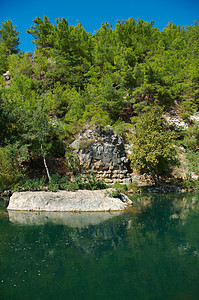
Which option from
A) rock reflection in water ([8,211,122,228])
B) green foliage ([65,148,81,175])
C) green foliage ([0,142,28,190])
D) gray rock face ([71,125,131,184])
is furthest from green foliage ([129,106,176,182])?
green foliage ([0,142,28,190])

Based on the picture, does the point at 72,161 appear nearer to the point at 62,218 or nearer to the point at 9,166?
the point at 9,166

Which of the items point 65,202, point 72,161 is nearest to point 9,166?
point 65,202

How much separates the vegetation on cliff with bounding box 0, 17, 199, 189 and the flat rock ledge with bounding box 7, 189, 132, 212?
3.68 metres

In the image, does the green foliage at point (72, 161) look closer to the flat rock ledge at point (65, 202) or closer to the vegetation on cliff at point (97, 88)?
the vegetation on cliff at point (97, 88)

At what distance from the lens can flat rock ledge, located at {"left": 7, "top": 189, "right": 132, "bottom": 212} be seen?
686 inches

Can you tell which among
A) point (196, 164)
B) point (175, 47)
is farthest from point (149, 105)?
point (175, 47)

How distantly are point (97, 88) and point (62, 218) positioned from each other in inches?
1092

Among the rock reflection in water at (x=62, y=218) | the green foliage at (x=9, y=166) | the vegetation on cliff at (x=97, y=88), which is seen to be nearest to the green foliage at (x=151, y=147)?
the vegetation on cliff at (x=97, y=88)

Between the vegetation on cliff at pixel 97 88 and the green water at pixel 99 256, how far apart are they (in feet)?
30.5

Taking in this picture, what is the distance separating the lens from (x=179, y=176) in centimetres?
3041

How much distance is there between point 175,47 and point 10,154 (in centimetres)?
4268

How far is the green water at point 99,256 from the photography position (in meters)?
7.13

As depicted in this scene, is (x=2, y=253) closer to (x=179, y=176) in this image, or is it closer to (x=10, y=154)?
(x=10, y=154)

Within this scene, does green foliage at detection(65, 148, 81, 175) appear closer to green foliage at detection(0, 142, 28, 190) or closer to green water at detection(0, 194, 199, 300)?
green foliage at detection(0, 142, 28, 190)
